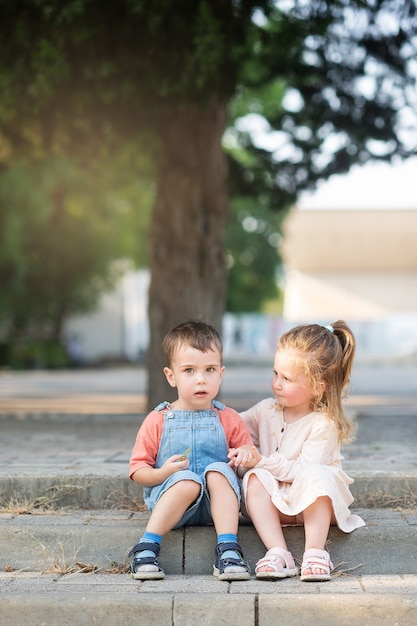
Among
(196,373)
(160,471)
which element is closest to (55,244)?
(196,373)

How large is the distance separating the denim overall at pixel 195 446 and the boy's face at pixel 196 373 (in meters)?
0.10

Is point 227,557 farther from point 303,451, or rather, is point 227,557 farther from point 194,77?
point 194,77

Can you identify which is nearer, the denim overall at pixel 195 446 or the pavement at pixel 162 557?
the pavement at pixel 162 557

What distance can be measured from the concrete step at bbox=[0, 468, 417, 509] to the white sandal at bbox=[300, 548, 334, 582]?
2.80 ft

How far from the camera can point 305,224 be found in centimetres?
4619

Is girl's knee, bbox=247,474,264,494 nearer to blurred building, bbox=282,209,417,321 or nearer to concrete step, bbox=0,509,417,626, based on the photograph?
concrete step, bbox=0,509,417,626

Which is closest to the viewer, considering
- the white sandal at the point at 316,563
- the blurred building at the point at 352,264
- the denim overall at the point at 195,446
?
the white sandal at the point at 316,563

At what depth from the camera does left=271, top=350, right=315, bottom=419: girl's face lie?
448cm

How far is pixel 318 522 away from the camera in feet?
13.7

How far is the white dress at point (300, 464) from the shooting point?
423cm

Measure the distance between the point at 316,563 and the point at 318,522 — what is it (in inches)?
8.9

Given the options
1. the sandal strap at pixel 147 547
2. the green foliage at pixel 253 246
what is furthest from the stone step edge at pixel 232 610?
the green foliage at pixel 253 246

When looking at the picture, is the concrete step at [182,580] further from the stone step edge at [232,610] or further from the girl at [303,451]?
the girl at [303,451]

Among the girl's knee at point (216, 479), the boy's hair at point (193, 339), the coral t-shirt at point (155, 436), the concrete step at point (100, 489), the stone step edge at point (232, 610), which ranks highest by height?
the boy's hair at point (193, 339)
